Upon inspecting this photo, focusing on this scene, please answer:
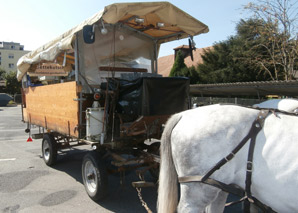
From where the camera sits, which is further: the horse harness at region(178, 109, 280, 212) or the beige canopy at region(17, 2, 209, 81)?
the beige canopy at region(17, 2, 209, 81)

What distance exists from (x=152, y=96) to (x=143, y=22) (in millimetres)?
1644

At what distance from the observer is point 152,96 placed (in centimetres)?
395

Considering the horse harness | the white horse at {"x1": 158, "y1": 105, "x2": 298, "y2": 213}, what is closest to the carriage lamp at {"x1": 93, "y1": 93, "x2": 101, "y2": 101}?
the white horse at {"x1": 158, "y1": 105, "x2": 298, "y2": 213}

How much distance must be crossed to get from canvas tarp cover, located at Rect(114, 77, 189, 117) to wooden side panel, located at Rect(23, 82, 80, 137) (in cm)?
91

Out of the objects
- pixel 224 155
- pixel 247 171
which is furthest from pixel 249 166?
pixel 224 155

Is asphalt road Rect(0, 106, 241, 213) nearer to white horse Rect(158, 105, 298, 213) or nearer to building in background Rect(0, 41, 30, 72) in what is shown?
white horse Rect(158, 105, 298, 213)

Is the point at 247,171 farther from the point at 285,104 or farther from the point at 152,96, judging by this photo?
the point at 152,96

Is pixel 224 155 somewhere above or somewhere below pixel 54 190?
above

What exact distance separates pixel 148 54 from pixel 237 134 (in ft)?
13.4

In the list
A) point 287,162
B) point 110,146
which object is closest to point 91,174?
point 110,146

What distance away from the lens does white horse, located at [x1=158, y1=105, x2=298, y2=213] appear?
186 cm

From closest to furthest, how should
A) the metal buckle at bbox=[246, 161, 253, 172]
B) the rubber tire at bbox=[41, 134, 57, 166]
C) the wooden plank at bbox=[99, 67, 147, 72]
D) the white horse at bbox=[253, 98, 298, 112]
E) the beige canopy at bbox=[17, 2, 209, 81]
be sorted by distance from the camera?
the metal buckle at bbox=[246, 161, 253, 172] → the white horse at bbox=[253, 98, 298, 112] → the beige canopy at bbox=[17, 2, 209, 81] → the wooden plank at bbox=[99, 67, 147, 72] → the rubber tire at bbox=[41, 134, 57, 166]

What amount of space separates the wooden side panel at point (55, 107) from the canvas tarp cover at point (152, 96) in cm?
91

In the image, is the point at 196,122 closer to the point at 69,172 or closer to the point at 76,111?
the point at 76,111
